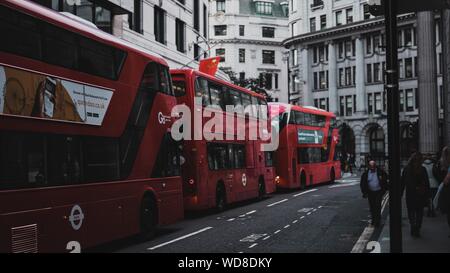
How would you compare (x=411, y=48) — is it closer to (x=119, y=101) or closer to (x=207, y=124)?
(x=207, y=124)

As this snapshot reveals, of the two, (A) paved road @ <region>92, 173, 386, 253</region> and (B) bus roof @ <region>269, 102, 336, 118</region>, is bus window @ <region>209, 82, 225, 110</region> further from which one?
(B) bus roof @ <region>269, 102, 336, 118</region>

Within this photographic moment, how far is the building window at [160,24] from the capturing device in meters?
30.8

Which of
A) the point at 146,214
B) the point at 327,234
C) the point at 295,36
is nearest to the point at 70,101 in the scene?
the point at 146,214

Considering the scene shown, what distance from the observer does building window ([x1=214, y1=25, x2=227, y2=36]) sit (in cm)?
8469

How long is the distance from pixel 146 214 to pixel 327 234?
4.31 meters

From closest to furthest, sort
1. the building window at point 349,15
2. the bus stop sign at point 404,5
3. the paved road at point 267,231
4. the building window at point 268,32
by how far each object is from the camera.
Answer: the bus stop sign at point 404,5, the paved road at point 267,231, the building window at point 349,15, the building window at point 268,32

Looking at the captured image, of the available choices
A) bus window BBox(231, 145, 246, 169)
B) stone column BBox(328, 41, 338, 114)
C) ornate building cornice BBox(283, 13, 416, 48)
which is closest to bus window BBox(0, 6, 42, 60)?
bus window BBox(231, 145, 246, 169)

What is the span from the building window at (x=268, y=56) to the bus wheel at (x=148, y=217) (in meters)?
74.3

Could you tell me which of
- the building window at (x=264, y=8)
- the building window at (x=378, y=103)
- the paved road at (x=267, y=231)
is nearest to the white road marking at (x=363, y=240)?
the paved road at (x=267, y=231)

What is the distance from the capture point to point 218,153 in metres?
19.0

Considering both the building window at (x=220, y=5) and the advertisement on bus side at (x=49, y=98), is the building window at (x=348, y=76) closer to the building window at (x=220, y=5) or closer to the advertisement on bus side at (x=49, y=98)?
the building window at (x=220, y=5)

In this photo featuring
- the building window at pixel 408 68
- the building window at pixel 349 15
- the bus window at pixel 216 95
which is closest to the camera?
the bus window at pixel 216 95

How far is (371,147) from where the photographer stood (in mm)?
67438

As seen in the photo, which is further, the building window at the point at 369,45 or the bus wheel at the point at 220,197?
the building window at the point at 369,45
